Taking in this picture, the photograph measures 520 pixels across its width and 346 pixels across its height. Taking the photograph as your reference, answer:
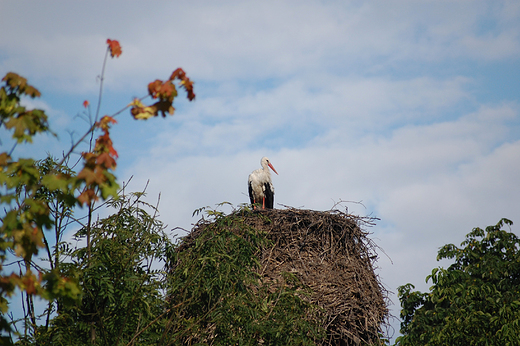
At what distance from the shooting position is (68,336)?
5707 mm

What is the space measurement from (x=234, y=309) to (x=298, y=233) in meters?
3.42

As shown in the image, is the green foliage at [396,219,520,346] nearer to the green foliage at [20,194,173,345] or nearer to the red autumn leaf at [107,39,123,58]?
the green foliage at [20,194,173,345]

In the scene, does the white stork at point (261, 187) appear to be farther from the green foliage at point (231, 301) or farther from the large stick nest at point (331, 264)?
the green foliage at point (231, 301)

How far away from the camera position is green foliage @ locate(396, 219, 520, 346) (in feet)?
37.3

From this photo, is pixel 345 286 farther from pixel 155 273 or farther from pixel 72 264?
pixel 72 264

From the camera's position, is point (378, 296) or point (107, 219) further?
Answer: point (378, 296)

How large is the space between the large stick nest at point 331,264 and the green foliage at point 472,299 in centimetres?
340

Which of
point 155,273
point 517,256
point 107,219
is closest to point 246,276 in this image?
point 155,273

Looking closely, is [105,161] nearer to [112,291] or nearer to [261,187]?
[112,291]

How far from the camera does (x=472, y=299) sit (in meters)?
12.5

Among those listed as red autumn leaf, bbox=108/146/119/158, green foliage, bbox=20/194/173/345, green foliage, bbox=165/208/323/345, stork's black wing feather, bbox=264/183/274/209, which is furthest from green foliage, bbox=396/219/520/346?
red autumn leaf, bbox=108/146/119/158

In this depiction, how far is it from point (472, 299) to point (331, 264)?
5372 mm

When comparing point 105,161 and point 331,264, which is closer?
point 105,161

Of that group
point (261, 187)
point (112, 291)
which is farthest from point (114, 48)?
point (261, 187)
